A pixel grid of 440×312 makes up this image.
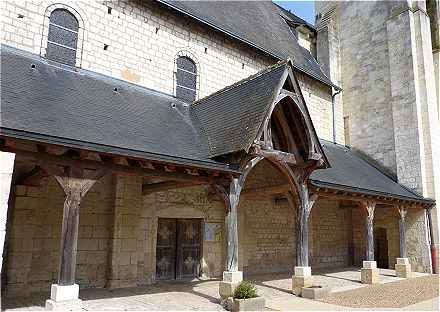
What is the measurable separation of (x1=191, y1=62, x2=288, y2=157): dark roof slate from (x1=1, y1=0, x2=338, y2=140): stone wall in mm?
2204

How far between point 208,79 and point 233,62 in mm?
1301

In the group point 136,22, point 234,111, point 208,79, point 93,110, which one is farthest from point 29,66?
point 208,79

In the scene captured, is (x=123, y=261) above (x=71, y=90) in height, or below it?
below

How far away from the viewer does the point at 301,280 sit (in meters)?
8.77

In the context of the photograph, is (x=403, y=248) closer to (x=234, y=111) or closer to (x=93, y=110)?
(x=234, y=111)

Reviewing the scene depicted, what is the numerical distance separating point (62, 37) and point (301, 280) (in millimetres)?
7919

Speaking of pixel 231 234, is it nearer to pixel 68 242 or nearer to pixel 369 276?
pixel 68 242

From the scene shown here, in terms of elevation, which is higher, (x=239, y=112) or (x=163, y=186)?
(x=239, y=112)

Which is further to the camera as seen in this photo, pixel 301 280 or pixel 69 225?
pixel 301 280

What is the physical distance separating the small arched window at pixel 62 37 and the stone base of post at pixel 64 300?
546 cm

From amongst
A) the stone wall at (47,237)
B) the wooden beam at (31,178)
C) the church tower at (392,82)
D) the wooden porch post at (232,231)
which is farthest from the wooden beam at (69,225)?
the church tower at (392,82)

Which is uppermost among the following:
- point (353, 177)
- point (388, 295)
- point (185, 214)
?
point (353, 177)

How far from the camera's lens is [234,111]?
8.73 m

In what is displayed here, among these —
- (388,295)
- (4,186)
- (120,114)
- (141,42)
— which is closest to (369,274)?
(388,295)
